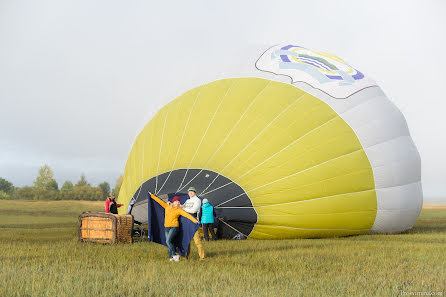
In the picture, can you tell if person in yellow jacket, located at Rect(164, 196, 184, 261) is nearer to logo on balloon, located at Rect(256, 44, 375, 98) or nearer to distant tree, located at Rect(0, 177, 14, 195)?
logo on balloon, located at Rect(256, 44, 375, 98)

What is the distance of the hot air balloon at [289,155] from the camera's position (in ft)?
34.6

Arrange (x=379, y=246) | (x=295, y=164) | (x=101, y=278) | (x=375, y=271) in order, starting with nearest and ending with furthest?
(x=101, y=278) < (x=375, y=271) < (x=379, y=246) < (x=295, y=164)

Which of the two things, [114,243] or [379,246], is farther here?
[114,243]

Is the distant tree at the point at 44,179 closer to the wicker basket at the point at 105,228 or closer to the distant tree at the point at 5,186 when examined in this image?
the distant tree at the point at 5,186

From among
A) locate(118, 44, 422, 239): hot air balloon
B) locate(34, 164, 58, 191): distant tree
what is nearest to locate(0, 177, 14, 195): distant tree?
locate(34, 164, 58, 191): distant tree

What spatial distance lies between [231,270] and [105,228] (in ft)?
14.7

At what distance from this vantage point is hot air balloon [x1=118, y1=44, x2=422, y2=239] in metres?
10.5

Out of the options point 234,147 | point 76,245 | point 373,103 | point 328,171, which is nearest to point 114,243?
point 76,245

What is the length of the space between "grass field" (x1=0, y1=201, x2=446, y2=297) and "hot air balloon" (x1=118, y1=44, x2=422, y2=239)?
4.62 ft

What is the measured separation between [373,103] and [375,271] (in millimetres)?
6536

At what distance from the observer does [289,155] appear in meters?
10.6

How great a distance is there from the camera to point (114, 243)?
9758mm

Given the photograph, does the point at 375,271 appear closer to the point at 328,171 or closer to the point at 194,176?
the point at 328,171

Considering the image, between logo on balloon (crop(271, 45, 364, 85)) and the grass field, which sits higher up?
logo on balloon (crop(271, 45, 364, 85))
